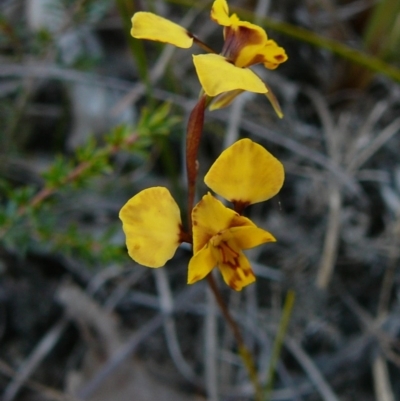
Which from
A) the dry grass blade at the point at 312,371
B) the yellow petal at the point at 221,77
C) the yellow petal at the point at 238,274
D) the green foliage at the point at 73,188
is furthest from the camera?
the dry grass blade at the point at 312,371

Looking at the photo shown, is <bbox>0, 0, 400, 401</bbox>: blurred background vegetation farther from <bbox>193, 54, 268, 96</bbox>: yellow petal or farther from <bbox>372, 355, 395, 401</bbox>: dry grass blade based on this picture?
<bbox>193, 54, 268, 96</bbox>: yellow petal

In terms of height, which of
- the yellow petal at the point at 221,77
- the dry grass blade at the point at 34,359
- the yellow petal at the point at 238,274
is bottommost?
the dry grass blade at the point at 34,359

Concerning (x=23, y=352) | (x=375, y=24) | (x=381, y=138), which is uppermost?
(x=375, y=24)

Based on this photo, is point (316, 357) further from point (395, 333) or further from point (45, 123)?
point (45, 123)

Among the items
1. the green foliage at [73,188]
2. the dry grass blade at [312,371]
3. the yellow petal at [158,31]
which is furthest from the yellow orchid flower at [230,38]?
the dry grass blade at [312,371]

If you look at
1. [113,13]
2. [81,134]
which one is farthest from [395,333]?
[113,13]

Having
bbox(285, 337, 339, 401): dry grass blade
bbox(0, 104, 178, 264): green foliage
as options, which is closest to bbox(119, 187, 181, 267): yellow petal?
bbox(0, 104, 178, 264): green foliage

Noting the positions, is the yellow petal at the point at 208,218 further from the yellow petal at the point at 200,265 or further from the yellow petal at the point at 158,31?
the yellow petal at the point at 158,31
